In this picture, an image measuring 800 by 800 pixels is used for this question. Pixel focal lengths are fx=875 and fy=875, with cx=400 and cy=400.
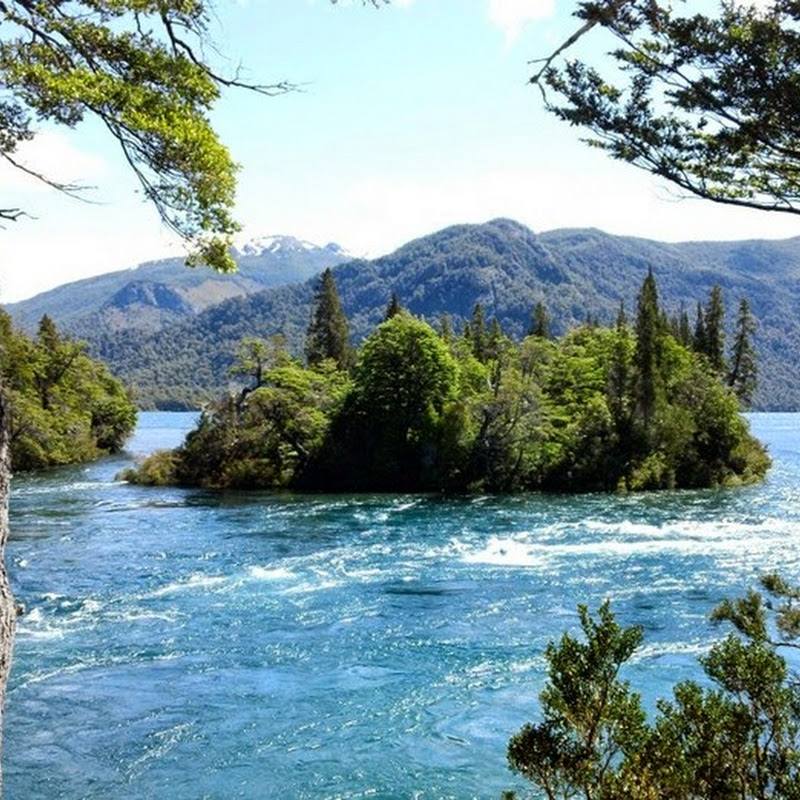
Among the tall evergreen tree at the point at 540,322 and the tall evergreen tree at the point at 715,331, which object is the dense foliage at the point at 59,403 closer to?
the tall evergreen tree at the point at 540,322

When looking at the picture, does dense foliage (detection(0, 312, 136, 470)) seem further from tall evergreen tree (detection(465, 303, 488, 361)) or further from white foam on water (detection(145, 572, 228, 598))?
white foam on water (detection(145, 572, 228, 598))

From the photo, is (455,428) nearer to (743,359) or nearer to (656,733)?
(743,359)

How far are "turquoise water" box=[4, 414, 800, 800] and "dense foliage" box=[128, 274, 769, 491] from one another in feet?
39.0

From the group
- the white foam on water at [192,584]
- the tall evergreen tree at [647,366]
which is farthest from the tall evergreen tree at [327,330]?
the white foam on water at [192,584]

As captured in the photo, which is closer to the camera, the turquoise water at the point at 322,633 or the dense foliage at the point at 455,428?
the turquoise water at the point at 322,633

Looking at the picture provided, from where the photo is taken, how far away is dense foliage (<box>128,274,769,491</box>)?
5094 centimetres

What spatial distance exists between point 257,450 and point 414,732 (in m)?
41.3

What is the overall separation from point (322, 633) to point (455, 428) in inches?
1314

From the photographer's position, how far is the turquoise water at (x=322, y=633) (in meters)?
12.7

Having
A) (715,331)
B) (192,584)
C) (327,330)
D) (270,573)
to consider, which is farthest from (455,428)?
(715,331)

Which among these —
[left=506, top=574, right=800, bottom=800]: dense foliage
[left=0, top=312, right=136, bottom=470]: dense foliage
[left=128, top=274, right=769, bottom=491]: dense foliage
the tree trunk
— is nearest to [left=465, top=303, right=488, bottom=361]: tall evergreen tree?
[left=128, top=274, right=769, bottom=491]: dense foliage

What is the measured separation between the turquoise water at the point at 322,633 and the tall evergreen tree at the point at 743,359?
4830 cm

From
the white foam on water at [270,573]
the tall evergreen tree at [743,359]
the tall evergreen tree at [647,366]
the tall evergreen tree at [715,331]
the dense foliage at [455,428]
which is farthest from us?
the tall evergreen tree at [743,359]

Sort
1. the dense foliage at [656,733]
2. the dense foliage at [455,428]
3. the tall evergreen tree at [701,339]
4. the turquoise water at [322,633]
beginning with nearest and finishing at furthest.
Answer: the dense foliage at [656,733]
the turquoise water at [322,633]
the dense foliage at [455,428]
the tall evergreen tree at [701,339]
